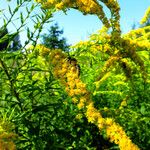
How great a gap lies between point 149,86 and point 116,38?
5.18 ft

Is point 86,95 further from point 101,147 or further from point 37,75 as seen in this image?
point 37,75

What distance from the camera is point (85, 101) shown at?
2.73 metres

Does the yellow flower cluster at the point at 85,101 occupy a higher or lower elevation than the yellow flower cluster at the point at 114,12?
lower

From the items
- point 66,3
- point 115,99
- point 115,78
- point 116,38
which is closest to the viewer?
point 66,3

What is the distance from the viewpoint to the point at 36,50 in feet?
10.8

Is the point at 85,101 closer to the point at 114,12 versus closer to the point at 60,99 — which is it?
the point at 114,12

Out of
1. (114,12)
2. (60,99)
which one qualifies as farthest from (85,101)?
(60,99)

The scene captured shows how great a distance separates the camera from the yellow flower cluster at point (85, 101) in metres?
2.58

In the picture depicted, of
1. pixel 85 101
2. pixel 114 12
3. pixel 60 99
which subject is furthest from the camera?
pixel 60 99

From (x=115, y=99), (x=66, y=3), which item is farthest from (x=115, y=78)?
(x=66, y=3)

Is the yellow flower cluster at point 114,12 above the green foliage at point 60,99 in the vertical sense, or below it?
above

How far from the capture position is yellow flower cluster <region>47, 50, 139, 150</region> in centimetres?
258

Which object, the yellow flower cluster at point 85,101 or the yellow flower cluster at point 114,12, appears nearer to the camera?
the yellow flower cluster at point 85,101

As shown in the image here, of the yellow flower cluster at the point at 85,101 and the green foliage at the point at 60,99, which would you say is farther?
the green foliage at the point at 60,99
